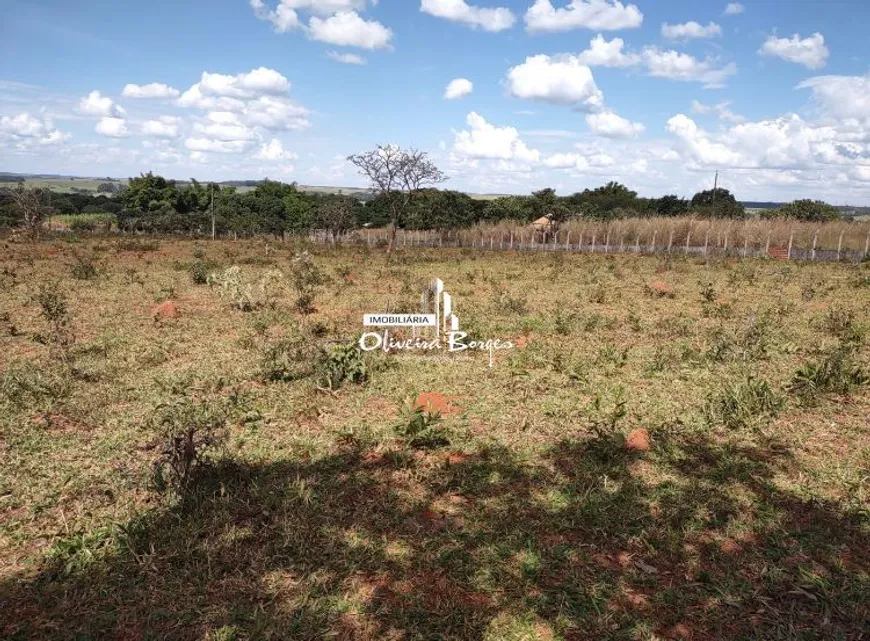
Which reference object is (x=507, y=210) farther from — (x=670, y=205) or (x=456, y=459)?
(x=456, y=459)

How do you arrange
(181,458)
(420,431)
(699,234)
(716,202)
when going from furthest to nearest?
(716,202) → (699,234) → (420,431) → (181,458)

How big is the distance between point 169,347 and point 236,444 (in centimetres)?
391

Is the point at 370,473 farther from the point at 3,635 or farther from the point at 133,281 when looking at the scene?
the point at 133,281

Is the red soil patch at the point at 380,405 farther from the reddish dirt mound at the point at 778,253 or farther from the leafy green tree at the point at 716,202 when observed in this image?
the leafy green tree at the point at 716,202

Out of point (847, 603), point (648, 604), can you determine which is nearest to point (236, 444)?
point (648, 604)

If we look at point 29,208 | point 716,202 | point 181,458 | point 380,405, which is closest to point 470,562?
point 181,458

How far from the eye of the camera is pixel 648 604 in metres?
3.22

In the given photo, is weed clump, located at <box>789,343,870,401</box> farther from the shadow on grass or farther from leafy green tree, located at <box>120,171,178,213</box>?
leafy green tree, located at <box>120,171,178,213</box>

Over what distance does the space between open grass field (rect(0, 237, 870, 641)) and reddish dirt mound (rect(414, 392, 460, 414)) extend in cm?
5

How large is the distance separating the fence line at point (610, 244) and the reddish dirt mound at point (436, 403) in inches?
1074

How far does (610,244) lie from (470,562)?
37707 millimetres

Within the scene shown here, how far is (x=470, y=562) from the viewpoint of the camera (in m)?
3.56

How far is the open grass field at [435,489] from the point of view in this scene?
3152mm

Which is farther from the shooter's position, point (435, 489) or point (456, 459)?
point (456, 459)
